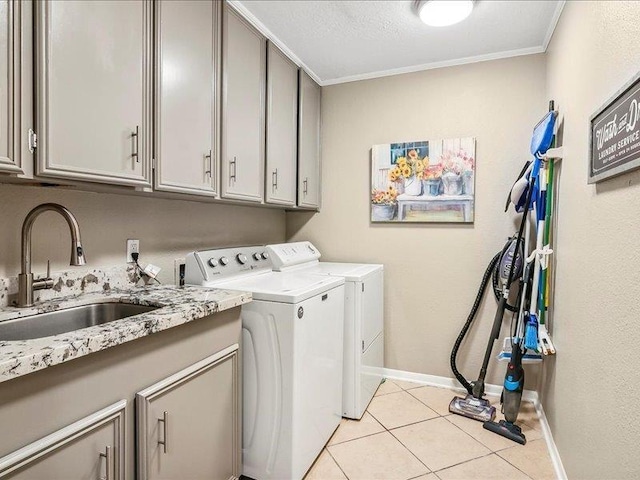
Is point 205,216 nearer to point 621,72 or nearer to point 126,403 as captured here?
point 126,403

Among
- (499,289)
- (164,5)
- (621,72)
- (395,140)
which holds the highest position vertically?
(164,5)

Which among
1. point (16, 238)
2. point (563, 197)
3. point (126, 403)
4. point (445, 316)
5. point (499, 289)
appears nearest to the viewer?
point (126, 403)

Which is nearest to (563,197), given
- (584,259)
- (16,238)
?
(584,259)

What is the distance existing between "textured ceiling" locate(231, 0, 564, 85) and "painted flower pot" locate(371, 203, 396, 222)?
3.49 feet

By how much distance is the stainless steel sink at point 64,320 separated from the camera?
3.93ft

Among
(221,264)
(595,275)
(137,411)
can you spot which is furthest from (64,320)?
(595,275)

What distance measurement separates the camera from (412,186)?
109 inches

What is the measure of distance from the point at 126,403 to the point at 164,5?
60.1 inches

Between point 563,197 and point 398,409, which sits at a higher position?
point 563,197

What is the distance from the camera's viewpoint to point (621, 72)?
1179 mm

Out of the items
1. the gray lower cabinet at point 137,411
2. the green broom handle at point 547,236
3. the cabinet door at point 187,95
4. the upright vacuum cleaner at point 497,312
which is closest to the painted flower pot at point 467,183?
the upright vacuum cleaner at point 497,312

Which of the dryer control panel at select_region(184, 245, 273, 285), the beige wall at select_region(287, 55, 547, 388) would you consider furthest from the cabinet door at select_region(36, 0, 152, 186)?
the beige wall at select_region(287, 55, 547, 388)

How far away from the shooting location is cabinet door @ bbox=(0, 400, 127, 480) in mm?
821

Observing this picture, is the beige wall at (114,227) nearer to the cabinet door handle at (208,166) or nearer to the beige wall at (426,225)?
the cabinet door handle at (208,166)
